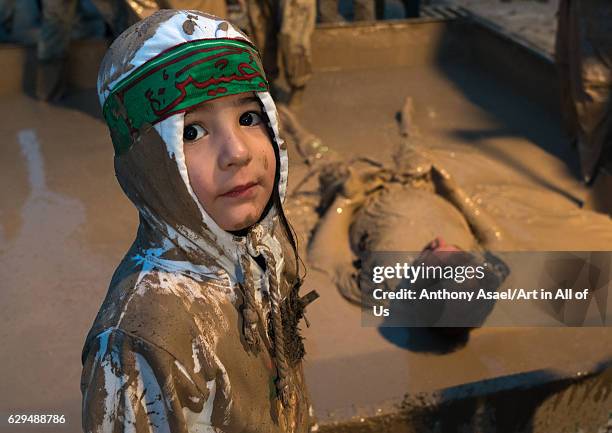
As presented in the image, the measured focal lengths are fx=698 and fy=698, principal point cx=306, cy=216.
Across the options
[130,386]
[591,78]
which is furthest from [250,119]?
[591,78]

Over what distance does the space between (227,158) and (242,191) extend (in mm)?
80

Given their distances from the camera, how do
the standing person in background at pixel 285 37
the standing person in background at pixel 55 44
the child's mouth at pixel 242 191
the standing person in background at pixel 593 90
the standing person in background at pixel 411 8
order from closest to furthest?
the child's mouth at pixel 242 191 → the standing person in background at pixel 593 90 → the standing person in background at pixel 285 37 → the standing person in background at pixel 55 44 → the standing person in background at pixel 411 8

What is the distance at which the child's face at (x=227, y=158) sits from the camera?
1209 mm

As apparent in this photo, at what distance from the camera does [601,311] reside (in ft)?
11.1

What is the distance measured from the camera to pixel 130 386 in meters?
1.14

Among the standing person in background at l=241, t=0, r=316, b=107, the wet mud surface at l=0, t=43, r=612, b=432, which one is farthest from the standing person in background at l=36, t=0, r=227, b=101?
the standing person in background at l=241, t=0, r=316, b=107

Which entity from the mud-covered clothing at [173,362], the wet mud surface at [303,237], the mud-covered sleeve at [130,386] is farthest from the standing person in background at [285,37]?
the mud-covered sleeve at [130,386]

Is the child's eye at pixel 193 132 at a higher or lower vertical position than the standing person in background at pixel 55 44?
higher

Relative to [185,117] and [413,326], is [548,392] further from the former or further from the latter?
[185,117]

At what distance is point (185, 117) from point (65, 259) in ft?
9.63

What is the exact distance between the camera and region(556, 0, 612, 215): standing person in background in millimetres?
4441

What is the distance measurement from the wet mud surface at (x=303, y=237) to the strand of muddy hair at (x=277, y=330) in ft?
3.08

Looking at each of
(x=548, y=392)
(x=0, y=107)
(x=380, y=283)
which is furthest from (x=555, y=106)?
(x=0, y=107)

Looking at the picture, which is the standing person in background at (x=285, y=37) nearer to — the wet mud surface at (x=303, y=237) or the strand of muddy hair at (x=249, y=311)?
the wet mud surface at (x=303, y=237)
